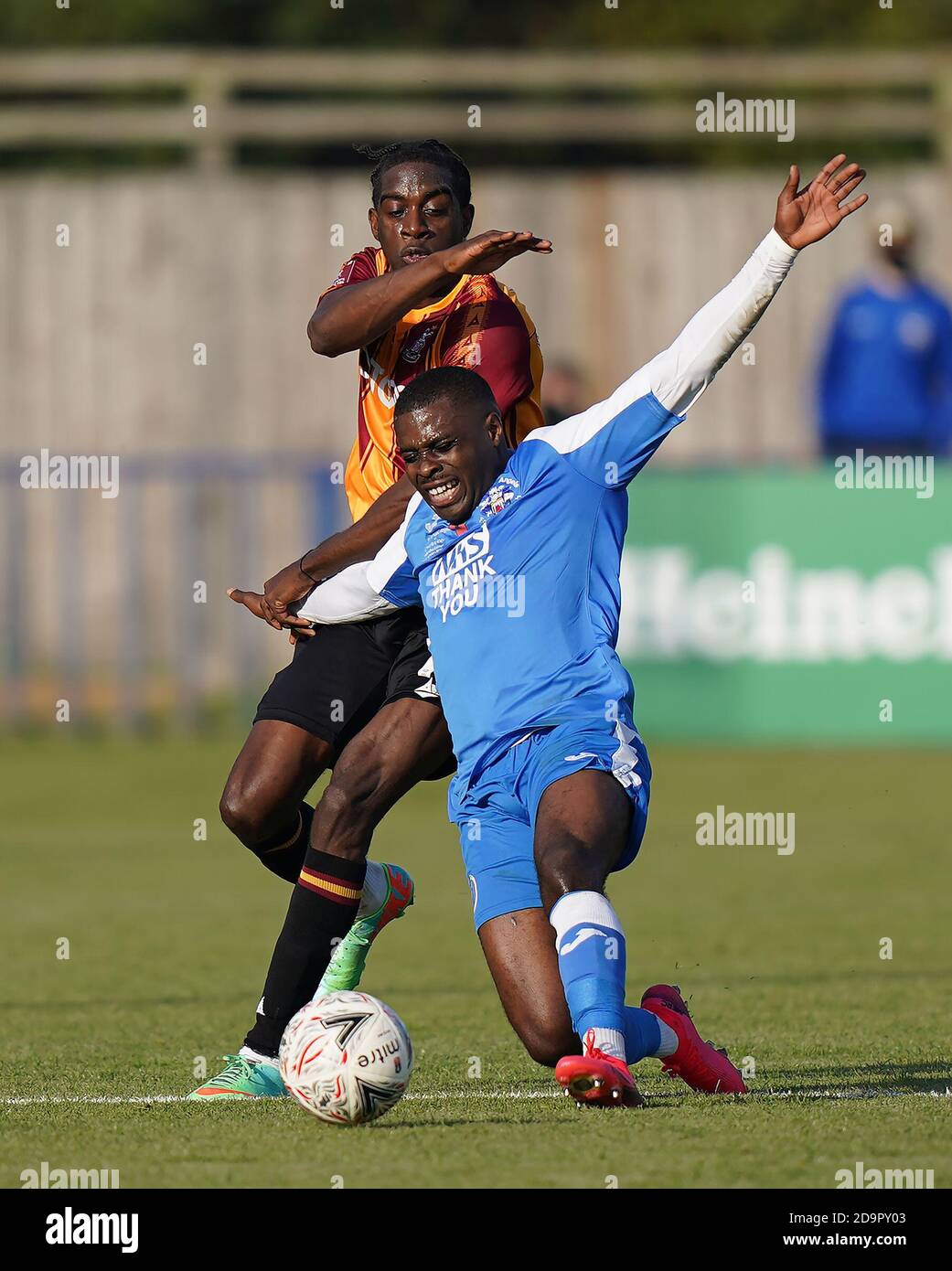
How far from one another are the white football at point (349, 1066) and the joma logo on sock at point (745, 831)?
6.63 m

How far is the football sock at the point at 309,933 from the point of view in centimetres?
652

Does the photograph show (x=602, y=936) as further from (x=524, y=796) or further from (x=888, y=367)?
(x=888, y=367)

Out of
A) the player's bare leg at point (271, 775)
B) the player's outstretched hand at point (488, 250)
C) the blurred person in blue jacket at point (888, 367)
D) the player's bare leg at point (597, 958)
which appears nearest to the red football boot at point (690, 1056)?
the player's bare leg at point (597, 958)

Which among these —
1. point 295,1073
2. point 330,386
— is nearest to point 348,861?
point 295,1073

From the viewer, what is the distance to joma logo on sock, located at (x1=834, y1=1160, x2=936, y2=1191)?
4.93 metres

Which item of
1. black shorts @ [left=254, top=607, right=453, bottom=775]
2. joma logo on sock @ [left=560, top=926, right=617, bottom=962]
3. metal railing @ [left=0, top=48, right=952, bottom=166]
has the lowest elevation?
joma logo on sock @ [left=560, top=926, right=617, bottom=962]

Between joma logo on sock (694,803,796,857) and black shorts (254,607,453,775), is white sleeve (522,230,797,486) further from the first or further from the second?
joma logo on sock (694,803,796,857)

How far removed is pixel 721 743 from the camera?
16.0m

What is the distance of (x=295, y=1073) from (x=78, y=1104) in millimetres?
702

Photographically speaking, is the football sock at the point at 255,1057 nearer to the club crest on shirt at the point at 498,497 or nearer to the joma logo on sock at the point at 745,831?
the club crest on shirt at the point at 498,497

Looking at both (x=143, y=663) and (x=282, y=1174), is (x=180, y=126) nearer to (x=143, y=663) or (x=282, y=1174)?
(x=143, y=663)

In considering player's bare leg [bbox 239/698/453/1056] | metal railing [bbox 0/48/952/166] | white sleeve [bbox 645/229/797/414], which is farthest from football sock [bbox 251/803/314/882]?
metal railing [bbox 0/48/952/166]

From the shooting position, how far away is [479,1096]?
625 cm

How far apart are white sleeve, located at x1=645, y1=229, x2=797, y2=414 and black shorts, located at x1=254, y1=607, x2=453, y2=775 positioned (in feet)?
3.54
